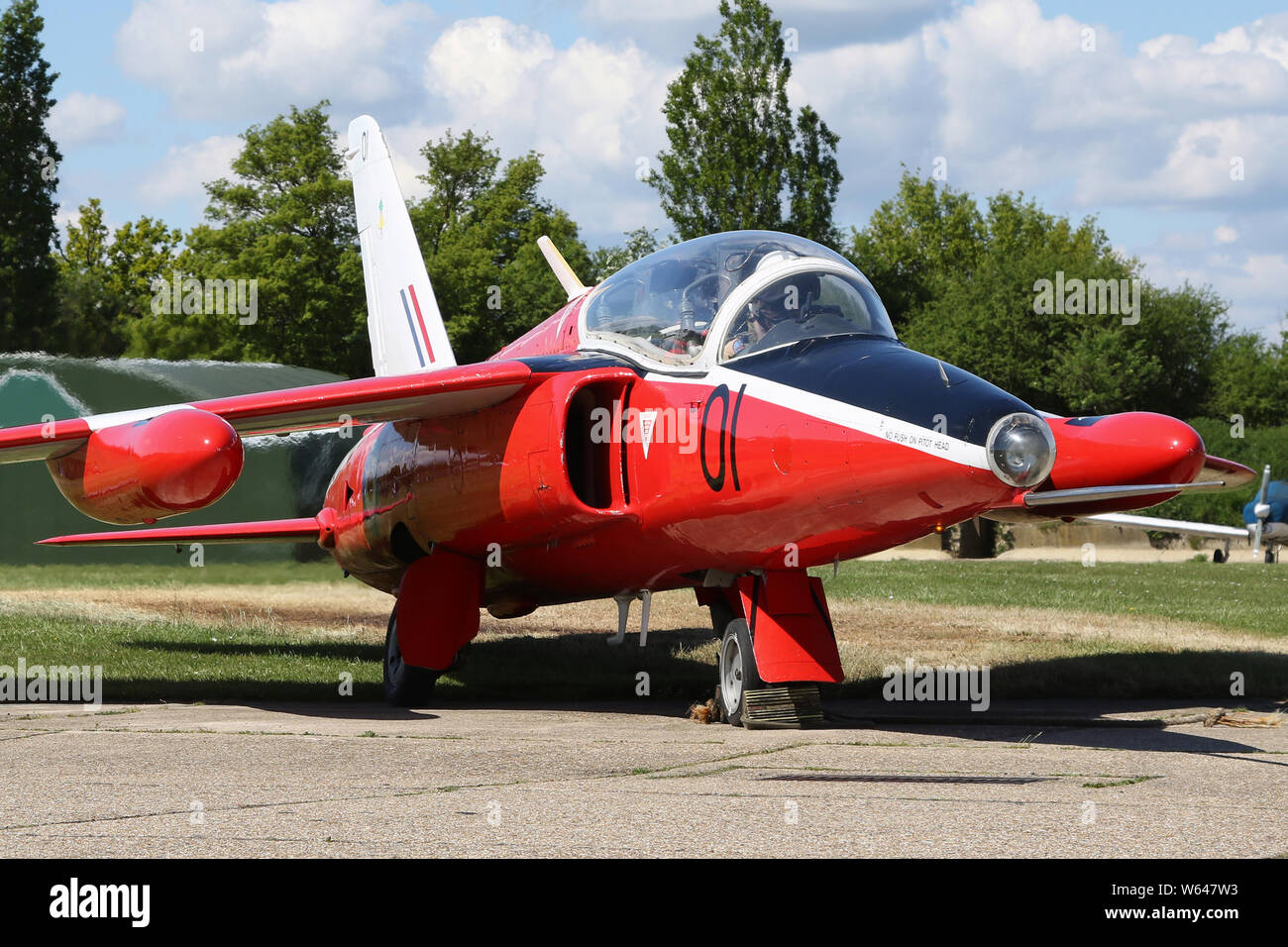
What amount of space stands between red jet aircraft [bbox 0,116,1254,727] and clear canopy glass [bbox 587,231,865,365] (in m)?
0.02

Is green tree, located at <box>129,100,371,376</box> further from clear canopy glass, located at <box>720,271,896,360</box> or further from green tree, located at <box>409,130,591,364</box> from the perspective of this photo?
clear canopy glass, located at <box>720,271,896,360</box>

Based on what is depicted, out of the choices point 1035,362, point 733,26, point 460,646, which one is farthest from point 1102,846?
point 1035,362

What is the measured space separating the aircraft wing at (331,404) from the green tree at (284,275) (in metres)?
40.7

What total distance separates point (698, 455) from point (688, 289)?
127 cm

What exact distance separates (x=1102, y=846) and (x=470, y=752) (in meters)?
4.03

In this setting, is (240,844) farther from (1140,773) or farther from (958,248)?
(958,248)

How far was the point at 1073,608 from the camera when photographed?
2105 centimetres

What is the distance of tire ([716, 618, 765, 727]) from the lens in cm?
930

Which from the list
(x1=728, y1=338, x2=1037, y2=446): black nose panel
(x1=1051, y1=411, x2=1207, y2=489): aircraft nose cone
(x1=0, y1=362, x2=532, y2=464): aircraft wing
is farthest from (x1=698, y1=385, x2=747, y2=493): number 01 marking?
(x1=1051, y1=411, x2=1207, y2=489): aircraft nose cone

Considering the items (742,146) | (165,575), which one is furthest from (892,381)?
(742,146)

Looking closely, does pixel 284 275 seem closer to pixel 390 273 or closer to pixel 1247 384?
pixel 390 273

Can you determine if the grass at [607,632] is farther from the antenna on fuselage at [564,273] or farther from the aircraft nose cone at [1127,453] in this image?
the aircraft nose cone at [1127,453]

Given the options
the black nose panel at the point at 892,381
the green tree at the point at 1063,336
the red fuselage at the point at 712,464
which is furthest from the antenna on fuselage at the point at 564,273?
the green tree at the point at 1063,336

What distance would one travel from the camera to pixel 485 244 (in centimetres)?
6119
